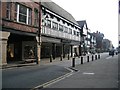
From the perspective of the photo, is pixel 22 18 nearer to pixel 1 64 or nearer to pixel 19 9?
pixel 19 9

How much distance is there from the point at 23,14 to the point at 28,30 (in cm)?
224

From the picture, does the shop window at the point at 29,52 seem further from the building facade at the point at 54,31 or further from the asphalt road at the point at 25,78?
the asphalt road at the point at 25,78

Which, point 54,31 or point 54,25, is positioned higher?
point 54,25

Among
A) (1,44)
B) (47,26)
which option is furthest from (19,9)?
(47,26)

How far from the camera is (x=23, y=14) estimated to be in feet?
102

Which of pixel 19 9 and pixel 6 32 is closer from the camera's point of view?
pixel 6 32

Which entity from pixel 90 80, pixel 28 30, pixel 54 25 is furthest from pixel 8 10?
pixel 54 25

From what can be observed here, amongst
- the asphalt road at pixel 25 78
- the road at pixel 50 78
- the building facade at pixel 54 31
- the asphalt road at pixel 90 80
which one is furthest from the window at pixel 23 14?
the asphalt road at pixel 90 80

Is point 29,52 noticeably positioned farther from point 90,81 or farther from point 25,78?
point 90,81

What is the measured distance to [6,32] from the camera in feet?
85.4

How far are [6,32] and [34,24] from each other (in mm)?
8473

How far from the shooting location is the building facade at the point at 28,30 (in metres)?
26.8

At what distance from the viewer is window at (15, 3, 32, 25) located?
29.4m

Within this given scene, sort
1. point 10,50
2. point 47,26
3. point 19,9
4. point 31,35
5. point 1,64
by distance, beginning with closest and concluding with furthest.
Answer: point 1,64
point 19,9
point 31,35
point 10,50
point 47,26
